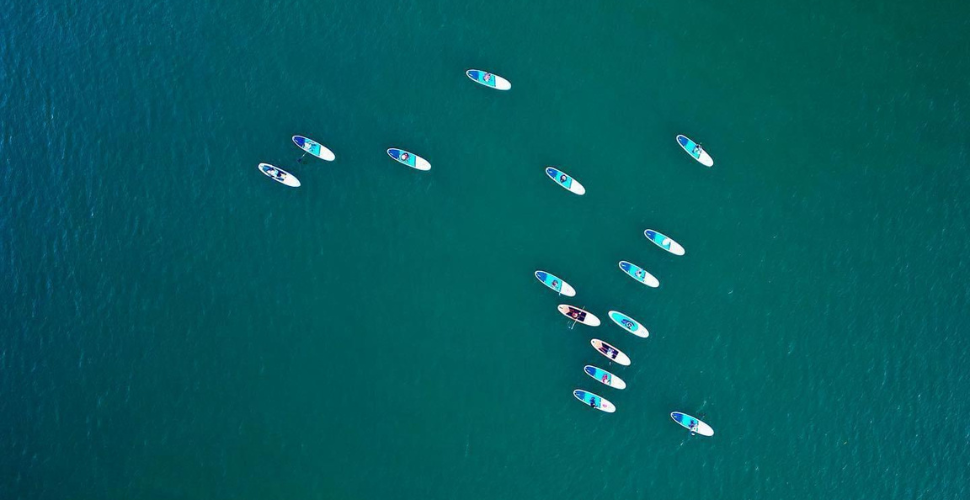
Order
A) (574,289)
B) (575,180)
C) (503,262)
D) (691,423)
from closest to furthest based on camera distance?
1. (691,423)
2. (574,289)
3. (503,262)
4. (575,180)

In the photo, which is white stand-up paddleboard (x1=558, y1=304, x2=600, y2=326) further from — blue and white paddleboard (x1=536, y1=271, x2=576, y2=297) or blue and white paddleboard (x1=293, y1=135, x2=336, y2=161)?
blue and white paddleboard (x1=293, y1=135, x2=336, y2=161)

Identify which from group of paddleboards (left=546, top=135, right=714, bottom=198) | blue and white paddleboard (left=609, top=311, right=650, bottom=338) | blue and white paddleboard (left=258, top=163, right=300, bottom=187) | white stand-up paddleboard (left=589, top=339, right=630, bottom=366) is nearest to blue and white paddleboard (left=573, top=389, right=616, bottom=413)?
white stand-up paddleboard (left=589, top=339, right=630, bottom=366)

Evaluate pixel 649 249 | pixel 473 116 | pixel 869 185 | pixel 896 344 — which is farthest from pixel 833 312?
pixel 473 116

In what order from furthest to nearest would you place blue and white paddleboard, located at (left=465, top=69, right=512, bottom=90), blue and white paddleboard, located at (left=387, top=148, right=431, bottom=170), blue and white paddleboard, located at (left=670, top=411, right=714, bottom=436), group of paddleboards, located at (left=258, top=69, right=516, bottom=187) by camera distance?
blue and white paddleboard, located at (left=465, top=69, right=512, bottom=90) → group of paddleboards, located at (left=258, top=69, right=516, bottom=187) → blue and white paddleboard, located at (left=387, top=148, right=431, bottom=170) → blue and white paddleboard, located at (left=670, top=411, right=714, bottom=436)

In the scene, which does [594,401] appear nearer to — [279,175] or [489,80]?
[489,80]

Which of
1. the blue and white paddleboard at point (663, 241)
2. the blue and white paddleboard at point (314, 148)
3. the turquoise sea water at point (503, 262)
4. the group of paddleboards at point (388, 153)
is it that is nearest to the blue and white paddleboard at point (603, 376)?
the turquoise sea water at point (503, 262)

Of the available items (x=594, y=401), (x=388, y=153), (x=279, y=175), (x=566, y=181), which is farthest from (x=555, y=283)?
(x=279, y=175)

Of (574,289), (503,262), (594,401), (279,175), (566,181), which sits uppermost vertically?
(566,181)
